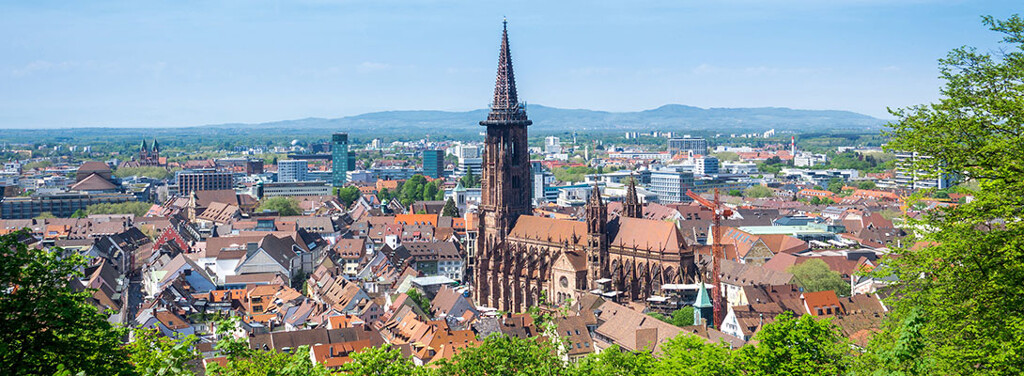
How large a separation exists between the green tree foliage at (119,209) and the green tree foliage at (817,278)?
13288 cm

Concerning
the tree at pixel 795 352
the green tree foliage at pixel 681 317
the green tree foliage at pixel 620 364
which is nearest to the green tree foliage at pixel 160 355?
the green tree foliage at pixel 620 364

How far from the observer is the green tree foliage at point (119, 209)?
177 metres

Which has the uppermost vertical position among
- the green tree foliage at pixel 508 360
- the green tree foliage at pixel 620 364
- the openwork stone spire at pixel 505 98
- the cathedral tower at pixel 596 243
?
the openwork stone spire at pixel 505 98

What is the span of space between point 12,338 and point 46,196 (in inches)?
7332

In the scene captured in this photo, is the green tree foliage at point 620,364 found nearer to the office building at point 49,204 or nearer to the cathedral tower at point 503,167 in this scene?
the cathedral tower at point 503,167

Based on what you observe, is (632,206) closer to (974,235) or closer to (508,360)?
(508,360)

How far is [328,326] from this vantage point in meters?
74.6

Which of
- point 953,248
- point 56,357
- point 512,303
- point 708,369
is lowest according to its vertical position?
point 512,303

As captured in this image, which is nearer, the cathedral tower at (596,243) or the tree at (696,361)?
the tree at (696,361)

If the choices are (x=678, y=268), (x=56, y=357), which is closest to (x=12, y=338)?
(x=56, y=357)

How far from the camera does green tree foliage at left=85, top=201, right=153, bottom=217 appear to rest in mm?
177250

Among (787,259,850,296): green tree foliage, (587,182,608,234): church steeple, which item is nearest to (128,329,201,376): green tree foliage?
(587,182,608,234): church steeple

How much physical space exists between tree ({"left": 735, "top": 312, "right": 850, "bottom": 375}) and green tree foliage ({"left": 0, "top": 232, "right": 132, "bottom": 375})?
1691 centimetres

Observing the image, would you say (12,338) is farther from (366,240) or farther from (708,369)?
(366,240)
